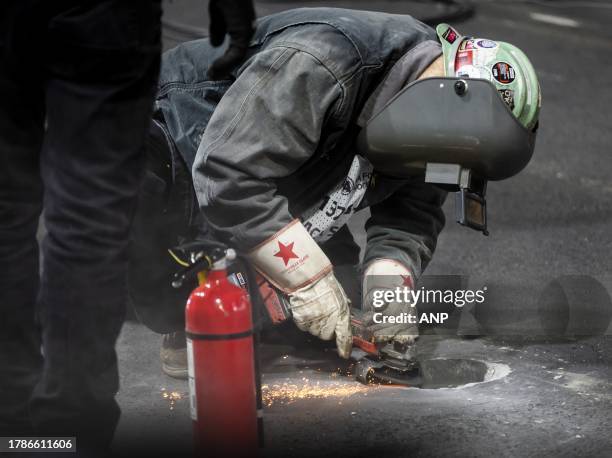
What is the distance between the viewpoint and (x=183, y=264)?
286cm

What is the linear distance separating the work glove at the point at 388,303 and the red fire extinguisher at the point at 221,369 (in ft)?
2.94

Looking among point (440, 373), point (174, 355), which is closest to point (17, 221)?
point (174, 355)

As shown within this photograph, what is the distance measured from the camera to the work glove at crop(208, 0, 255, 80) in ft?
7.36

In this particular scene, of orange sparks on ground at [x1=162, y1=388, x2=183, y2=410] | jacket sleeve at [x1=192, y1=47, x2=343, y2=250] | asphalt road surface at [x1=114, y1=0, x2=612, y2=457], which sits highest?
jacket sleeve at [x1=192, y1=47, x2=343, y2=250]

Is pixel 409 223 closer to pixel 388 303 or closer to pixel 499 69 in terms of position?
pixel 388 303

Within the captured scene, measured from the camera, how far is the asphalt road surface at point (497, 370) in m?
2.58

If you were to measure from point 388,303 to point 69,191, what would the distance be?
53.6 inches

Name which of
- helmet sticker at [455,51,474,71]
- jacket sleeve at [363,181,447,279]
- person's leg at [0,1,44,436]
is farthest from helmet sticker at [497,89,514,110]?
person's leg at [0,1,44,436]

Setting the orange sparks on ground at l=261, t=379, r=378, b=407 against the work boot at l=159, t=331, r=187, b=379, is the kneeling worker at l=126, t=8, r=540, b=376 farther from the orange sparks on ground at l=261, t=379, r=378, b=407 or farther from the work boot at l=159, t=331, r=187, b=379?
the orange sparks on ground at l=261, t=379, r=378, b=407

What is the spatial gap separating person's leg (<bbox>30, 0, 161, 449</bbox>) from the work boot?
95cm

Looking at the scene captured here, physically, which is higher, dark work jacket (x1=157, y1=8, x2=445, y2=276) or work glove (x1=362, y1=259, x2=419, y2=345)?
dark work jacket (x1=157, y1=8, x2=445, y2=276)

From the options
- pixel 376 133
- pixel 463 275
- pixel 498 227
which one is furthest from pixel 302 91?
pixel 498 227

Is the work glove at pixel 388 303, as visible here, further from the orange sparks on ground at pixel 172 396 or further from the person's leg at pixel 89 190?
the person's leg at pixel 89 190

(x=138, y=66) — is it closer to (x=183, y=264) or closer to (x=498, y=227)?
(x=183, y=264)
